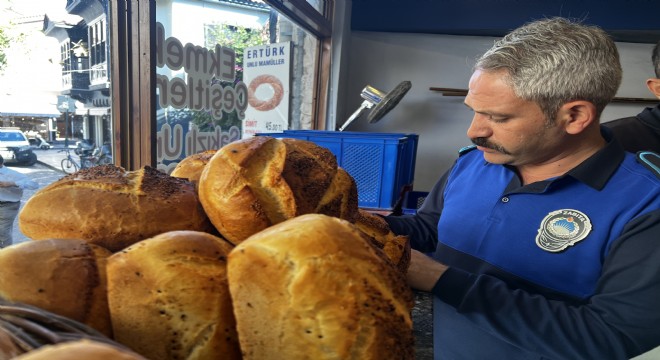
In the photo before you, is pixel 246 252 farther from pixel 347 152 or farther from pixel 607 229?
pixel 347 152

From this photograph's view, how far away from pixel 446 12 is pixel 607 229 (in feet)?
14.4

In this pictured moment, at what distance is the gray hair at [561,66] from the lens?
3.81ft

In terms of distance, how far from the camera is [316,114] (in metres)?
4.74

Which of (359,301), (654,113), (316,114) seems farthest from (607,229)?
(316,114)

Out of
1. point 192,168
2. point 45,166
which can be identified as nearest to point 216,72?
point 45,166

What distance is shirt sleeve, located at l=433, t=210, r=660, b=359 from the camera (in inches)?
38.4

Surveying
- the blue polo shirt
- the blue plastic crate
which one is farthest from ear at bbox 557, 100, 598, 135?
the blue plastic crate

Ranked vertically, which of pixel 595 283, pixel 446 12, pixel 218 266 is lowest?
pixel 595 283

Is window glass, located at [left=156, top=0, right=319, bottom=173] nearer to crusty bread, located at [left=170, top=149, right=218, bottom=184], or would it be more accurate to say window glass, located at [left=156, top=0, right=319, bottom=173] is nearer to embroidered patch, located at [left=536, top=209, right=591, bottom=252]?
crusty bread, located at [left=170, top=149, right=218, bottom=184]

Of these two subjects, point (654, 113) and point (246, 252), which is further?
point (654, 113)

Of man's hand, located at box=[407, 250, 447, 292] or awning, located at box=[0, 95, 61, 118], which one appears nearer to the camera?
man's hand, located at box=[407, 250, 447, 292]

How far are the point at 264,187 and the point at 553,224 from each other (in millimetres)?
958

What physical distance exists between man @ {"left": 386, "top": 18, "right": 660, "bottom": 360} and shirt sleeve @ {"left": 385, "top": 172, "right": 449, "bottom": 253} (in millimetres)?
261

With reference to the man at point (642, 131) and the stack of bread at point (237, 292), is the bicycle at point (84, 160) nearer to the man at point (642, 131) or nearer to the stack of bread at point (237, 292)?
the stack of bread at point (237, 292)
